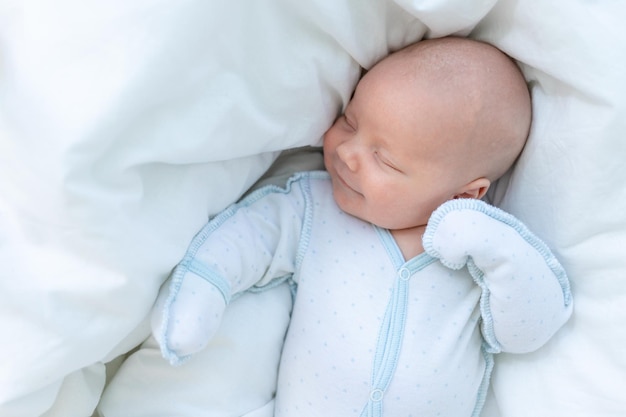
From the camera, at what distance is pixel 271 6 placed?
3.23 ft

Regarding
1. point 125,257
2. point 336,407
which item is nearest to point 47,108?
point 125,257

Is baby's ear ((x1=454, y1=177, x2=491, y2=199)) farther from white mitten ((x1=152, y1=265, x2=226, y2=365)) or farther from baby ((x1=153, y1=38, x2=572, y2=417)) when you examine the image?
white mitten ((x1=152, y1=265, x2=226, y2=365))

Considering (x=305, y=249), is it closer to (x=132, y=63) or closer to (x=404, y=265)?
(x=404, y=265)

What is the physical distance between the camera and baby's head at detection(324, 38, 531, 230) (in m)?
1.06

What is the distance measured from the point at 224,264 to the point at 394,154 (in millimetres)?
282

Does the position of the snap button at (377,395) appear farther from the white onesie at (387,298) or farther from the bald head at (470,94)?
the bald head at (470,94)

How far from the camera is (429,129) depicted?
3.47 ft

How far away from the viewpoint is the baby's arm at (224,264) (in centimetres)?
98

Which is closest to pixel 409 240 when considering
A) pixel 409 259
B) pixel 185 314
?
pixel 409 259

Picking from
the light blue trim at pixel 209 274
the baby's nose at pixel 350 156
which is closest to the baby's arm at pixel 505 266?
the baby's nose at pixel 350 156

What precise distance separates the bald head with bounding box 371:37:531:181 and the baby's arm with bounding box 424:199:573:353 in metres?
0.08

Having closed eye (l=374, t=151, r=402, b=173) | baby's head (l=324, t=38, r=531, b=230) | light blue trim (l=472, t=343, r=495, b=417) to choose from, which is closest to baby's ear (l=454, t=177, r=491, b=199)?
baby's head (l=324, t=38, r=531, b=230)

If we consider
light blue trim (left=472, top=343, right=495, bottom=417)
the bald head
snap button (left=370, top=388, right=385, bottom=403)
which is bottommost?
light blue trim (left=472, top=343, right=495, bottom=417)

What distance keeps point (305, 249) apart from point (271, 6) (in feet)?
1.22
